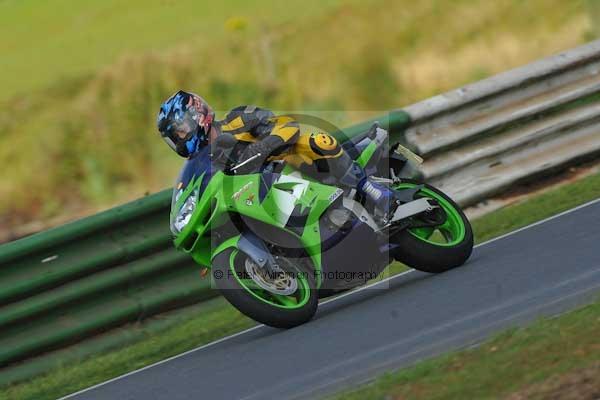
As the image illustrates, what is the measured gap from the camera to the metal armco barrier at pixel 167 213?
8.71 meters

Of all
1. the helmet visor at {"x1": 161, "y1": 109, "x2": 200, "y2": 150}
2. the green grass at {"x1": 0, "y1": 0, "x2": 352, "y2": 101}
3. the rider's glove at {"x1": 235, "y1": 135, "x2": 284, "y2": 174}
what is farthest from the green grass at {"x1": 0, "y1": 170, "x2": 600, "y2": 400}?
the green grass at {"x1": 0, "y1": 0, "x2": 352, "y2": 101}

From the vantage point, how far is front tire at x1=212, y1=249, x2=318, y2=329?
7043mm

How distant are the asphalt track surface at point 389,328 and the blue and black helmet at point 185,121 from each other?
1.26m

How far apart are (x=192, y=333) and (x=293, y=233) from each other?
1.44 metres

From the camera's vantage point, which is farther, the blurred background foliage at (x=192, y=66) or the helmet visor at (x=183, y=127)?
the blurred background foliage at (x=192, y=66)

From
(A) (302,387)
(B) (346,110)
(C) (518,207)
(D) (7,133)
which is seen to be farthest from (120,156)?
(A) (302,387)

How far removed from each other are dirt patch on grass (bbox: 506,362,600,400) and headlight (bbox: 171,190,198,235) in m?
2.88

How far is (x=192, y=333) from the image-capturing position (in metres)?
8.55

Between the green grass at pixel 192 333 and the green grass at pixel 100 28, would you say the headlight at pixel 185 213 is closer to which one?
the green grass at pixel 192 333

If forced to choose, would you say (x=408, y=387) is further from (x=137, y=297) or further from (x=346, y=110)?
(x=346, y=110)

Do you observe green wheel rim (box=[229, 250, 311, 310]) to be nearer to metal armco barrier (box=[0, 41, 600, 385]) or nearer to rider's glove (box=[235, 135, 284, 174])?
rider's glove (box=[235, 135, 284, 174])

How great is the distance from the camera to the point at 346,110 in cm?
1307

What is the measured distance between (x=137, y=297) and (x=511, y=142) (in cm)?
338

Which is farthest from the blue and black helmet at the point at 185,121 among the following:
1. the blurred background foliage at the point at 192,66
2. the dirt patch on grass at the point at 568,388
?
the blurred background foliage at the point at 192,66
